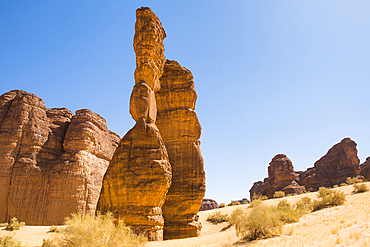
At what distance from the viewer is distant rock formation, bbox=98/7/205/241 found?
44.8 feet

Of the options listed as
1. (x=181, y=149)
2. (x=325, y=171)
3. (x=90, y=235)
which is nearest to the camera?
(x=90, y=235)

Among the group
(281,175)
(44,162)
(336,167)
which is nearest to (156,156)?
(44,162)

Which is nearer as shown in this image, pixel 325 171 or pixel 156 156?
pixel 156 156

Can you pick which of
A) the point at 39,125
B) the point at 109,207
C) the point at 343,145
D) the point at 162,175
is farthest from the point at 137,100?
the point at 343,145

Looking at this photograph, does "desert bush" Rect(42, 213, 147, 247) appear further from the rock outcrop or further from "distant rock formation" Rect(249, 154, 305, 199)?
"distant rock formation" Rect(249, 154, 305, 199)

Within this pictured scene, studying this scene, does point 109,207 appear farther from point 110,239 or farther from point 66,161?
point 66,161

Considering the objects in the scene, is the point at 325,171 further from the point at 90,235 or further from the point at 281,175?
the point at 90,235

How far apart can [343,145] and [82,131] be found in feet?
168

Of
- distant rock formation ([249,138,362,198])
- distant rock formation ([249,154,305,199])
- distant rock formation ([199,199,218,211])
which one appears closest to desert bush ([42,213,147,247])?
distant rock formation ([249,138,362,198])

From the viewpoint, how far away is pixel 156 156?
14.7 metres

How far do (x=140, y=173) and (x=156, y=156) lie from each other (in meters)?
1.44

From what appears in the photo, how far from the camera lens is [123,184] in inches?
542

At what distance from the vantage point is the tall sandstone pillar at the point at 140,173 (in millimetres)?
13391

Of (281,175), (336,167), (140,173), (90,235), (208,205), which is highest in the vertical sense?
(336,167)
